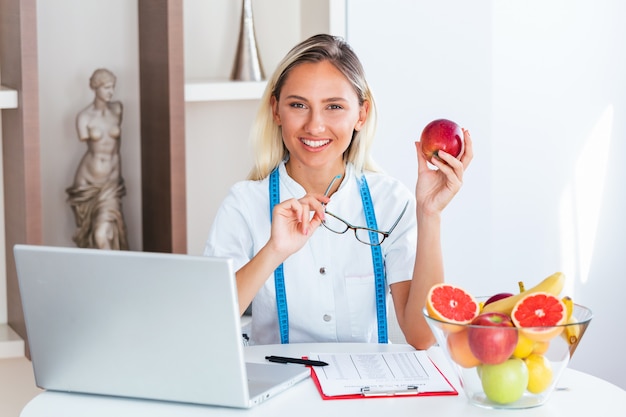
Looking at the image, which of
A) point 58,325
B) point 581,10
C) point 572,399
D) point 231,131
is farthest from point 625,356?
point 58,325

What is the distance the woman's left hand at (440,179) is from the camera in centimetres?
202

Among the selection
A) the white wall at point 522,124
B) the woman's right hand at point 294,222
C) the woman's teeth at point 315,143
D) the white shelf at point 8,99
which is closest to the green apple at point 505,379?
the woman's right hand at point 294,222

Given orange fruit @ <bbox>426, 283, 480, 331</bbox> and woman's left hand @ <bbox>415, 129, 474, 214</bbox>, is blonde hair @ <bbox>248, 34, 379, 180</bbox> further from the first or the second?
orange fruit @ <bbox>426, 283, 480, 331</bbox>

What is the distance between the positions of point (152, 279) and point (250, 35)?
1.61 metres

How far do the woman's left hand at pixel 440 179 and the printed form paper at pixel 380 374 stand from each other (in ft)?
1.07

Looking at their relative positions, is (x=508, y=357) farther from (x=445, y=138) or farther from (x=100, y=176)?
(x=100, y=176)

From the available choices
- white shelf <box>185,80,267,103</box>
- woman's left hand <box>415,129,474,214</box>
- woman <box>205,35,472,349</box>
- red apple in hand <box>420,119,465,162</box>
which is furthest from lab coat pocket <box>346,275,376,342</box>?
white shelf <box>185,80,267,103</box>

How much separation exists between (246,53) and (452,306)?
159 centimetres

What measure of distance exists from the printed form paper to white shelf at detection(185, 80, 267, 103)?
3.79 ft

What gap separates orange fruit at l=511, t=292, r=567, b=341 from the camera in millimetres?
1557

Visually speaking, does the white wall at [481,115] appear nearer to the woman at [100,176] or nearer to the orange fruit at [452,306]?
the woman at [100,176]

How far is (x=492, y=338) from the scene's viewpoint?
59.8 inches

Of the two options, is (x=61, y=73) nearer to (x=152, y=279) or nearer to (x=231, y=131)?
(x=231, y=131)

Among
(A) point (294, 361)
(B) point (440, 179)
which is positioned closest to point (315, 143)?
(B) point (440, 179)
